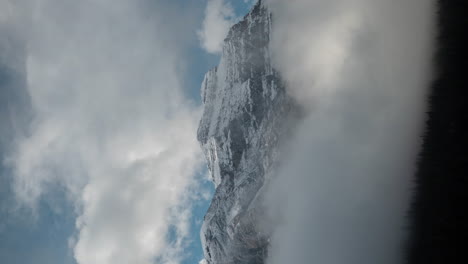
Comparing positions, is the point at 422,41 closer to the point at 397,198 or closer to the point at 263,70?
the point at 397,198

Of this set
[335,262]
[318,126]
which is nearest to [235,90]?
[318,126]

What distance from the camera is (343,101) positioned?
2537 inches

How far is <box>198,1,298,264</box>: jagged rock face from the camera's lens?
74875mm

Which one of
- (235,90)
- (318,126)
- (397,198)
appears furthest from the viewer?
(235,90)

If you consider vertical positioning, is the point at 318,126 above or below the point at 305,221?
above

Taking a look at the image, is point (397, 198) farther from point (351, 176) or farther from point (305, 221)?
point (305, 221)

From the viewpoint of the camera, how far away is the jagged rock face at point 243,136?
246ft

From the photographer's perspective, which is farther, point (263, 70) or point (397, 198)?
point (263, 70)

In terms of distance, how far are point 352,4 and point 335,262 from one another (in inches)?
2184

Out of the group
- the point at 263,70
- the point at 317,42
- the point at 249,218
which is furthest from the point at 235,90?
the point at 249,218

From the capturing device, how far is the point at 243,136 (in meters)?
93.2

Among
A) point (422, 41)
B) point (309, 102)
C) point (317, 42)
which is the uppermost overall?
point (317, 42)

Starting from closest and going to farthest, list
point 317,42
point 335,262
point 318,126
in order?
point 335,262
point 318,126
point 317,42

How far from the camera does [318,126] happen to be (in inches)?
2707
